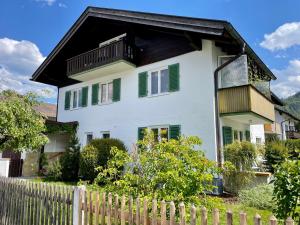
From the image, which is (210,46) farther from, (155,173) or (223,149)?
(155,173)

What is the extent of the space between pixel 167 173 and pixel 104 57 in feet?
40.7

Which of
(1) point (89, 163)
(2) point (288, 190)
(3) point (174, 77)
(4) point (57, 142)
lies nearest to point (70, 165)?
(1) point (89, 163)

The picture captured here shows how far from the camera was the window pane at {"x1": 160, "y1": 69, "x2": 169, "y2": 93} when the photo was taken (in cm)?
1396

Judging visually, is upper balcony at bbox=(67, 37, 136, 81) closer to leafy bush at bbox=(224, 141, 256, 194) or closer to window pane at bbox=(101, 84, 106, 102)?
window pane at bbox=(101, 84, 106, 102)

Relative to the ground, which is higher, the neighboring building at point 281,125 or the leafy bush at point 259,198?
the neighboring building at point 281,125

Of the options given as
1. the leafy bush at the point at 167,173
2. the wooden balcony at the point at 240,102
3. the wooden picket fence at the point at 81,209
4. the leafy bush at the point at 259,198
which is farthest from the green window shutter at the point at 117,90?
the leafy bush at the point at 167,173

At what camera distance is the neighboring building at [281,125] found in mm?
23859

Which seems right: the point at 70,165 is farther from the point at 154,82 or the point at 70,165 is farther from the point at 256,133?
the point at 256,133

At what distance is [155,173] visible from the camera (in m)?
5.21

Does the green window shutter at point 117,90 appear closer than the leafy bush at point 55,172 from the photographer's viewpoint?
No

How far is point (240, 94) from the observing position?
1158 centimetres

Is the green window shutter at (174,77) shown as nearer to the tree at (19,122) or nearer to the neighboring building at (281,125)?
the tree at (19,122)

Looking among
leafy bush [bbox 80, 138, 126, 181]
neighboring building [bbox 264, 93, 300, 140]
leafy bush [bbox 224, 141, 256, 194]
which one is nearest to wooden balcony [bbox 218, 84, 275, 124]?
leafy bush [bbox 224, 141, 256, 194]

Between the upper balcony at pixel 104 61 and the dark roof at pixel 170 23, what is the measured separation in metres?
1.41
